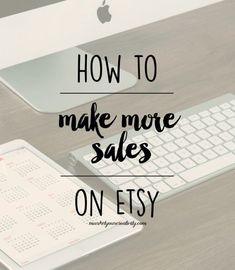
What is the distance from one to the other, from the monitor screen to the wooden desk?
0.15m

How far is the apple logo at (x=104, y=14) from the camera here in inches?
50.9

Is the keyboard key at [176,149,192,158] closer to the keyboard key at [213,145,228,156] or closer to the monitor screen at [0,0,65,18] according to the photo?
the keyboard key at [213,145,228,156]

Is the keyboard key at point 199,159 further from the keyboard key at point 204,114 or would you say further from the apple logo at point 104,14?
the apple logo at point 104,14

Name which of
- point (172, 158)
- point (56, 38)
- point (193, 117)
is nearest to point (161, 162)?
point (172, 158)

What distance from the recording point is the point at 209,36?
4.95 feet

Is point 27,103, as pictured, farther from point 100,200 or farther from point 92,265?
point 92,265

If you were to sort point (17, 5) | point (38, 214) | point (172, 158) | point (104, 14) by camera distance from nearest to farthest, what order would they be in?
point (38, 214) → point (172, 158) → point (17, 5) → point (104, 14)

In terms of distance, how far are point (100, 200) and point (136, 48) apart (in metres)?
0.49

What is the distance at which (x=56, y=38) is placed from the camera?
1264 millimetres

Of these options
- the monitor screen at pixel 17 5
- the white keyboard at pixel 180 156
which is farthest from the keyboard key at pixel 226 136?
the monitor screen at pixel 17 5

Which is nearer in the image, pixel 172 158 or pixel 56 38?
pixel 172 158

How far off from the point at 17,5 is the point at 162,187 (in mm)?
351

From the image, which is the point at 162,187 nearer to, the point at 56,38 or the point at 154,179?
the point at 154,179

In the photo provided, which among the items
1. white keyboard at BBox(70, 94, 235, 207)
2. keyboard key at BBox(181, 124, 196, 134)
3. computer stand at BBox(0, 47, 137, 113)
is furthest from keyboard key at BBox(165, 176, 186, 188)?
computer stand at BBox(0, 47, 137, 113)
